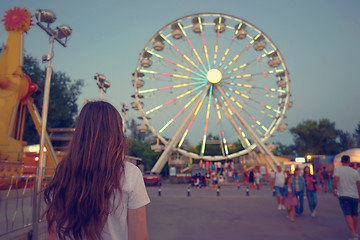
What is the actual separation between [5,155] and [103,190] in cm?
1380

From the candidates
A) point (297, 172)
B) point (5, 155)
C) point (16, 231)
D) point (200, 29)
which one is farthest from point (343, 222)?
point (200, 29)

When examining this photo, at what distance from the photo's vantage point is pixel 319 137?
65.2 m

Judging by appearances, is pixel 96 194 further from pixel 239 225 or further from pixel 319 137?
pixel 319 137

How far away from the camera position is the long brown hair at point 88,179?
1660 mm

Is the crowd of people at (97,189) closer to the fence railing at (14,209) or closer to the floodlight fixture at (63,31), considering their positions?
the fence railing at (14,209)

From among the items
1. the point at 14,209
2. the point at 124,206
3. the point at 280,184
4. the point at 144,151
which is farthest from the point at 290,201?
the point at 144,151

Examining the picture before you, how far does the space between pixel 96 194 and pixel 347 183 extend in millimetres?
6670

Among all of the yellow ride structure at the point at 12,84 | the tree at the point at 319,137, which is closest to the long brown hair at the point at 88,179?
the yellow ride structure at the point at 12,84

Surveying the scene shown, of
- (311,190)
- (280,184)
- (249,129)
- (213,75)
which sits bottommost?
(311,190)

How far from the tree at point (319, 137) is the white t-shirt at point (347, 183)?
61757mm

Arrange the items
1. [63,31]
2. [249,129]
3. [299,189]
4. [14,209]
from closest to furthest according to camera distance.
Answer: [14,209], [63,31], [299,189], [249,129]

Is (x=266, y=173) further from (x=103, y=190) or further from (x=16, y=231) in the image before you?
(x=103, y=190)

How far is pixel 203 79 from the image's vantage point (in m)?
29.1

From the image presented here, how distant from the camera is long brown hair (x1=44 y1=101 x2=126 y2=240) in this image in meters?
1.66
